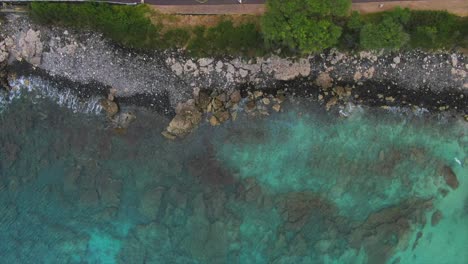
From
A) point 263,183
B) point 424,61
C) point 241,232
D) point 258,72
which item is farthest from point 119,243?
point 424,61

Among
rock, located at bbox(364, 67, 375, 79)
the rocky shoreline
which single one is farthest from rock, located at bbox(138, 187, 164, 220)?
rock, located at bbox(364, 67, 375, 79)

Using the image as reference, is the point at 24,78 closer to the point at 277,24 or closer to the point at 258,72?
the point at 258,72

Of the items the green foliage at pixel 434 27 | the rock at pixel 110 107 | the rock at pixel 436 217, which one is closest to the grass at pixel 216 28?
the green foliage at pixel 434 27

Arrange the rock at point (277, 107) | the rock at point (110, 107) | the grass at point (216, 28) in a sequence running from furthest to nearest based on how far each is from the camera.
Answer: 1. the rock at point (110, 107)
2. the rock at point (277, 107)
3. the grass at point (216, 28)

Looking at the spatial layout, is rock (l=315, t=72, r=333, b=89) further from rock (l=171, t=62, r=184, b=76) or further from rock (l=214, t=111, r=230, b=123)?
rock (l=171, t=62, r=184, b=76)

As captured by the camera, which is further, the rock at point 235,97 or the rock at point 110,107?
the rock at point 110,107

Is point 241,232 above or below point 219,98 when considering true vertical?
below

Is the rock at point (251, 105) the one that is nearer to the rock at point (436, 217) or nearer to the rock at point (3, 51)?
the rock at point (436, 217)
